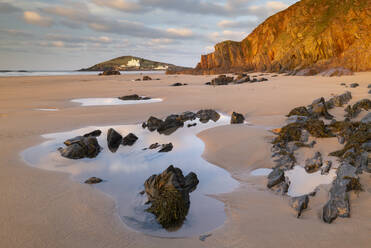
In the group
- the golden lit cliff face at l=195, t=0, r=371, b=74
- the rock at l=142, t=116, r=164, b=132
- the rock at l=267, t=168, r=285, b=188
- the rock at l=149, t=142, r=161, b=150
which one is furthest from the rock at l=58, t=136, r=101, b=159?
the golden lit cliff face at l=195, t=0, r=371, b=74

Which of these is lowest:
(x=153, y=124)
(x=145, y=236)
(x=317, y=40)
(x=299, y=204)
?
(x=145, y=236)

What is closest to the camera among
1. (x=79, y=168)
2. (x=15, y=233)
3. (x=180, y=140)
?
(x=15, y=233)

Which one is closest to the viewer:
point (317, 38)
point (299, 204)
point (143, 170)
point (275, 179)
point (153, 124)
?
point (299, 204)

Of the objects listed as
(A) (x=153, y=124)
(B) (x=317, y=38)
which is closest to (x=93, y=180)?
(A) (x=153, y=124)

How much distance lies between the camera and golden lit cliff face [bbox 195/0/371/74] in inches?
1102

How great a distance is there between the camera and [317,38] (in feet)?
107

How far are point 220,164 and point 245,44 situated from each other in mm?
57315

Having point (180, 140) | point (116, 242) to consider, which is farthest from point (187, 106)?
point (116, 242)

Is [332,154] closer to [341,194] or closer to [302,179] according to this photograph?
[302,179]

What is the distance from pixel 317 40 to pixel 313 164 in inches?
1382

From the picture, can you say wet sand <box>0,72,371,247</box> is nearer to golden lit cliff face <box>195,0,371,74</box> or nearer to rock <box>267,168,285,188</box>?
rock <box>267,168,285,188</box>

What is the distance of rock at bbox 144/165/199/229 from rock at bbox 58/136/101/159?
2321 mm

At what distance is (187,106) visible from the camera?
429 inches

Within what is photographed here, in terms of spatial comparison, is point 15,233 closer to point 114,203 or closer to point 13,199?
point 13,199
